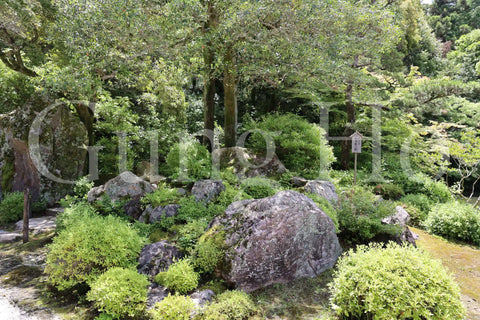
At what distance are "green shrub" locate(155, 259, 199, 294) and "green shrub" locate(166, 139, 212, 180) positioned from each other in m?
3.45

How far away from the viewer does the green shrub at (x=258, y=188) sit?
693cm

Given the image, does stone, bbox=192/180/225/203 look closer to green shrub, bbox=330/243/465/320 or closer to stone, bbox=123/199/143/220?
stone, bbox=123/199/143/220

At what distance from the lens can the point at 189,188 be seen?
286 inches

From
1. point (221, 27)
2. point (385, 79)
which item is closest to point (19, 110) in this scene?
point (221, 27)

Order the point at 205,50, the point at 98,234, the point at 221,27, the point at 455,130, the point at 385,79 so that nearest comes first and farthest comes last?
1. the point at 98,234
2. the point at 221,27
3. the point at 205,50
4. the point at 385,79
5. the point at 455,130

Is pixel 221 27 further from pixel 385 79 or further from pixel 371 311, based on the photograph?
pixel 385 79

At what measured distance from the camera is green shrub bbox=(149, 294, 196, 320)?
136 inches

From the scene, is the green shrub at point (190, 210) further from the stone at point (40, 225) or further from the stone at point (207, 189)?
the stone at point (40, 225)

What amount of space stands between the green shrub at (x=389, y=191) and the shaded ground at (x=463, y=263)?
236cm

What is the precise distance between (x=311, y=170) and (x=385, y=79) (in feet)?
20.7

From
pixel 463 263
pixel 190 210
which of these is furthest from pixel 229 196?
pixel 463 263

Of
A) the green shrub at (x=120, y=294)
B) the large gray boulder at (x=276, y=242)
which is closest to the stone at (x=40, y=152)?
the green shrub at (x=120, y=294)

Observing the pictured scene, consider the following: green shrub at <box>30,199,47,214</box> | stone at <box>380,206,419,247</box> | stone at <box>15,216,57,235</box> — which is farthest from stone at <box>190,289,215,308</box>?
green shrub at <box>30,199,47,214</box>

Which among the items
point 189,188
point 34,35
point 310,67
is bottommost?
point 189,188
